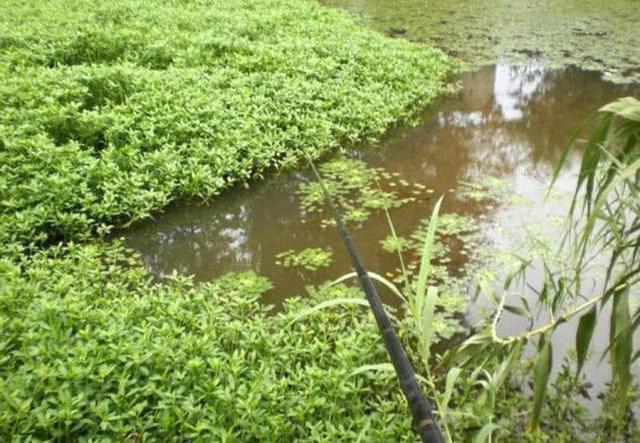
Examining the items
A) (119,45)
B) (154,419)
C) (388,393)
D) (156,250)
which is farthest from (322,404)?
(119,45)

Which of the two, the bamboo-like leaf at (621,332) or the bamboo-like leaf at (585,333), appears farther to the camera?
the bamboo-like leaf at (585,333)

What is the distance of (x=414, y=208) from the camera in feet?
15.9

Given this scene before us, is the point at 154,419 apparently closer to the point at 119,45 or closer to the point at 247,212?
the point at 247,212

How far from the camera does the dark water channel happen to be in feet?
13.2

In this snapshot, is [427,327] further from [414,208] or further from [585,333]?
[414,208]

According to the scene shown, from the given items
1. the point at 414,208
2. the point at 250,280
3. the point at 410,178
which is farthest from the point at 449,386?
the point at 410,178

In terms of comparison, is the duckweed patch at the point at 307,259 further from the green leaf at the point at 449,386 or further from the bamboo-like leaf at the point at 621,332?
the bamboo-like leaf at the point at 621,332

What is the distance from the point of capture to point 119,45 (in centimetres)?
822

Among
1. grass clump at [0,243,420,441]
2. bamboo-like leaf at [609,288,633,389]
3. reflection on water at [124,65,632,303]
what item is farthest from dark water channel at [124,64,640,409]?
bamboo-like leaf at [609,288,633,389]

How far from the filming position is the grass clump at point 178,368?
2.32 m

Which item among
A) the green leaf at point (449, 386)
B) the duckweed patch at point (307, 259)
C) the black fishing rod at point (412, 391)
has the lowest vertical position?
the duckweed patch at point (307, 259)

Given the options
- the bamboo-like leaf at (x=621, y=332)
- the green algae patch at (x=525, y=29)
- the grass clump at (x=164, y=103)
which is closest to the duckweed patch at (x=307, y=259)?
the grass clump at (x=164, y=103)

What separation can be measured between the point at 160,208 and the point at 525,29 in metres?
11.4

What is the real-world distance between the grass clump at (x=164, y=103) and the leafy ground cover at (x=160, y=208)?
0.02 meters
